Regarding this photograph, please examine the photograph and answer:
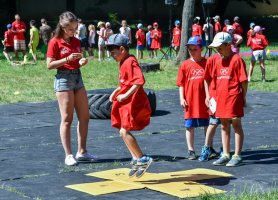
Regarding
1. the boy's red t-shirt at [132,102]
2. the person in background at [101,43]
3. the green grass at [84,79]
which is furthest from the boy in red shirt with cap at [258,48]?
the boy's red t-shirt at [132,102]

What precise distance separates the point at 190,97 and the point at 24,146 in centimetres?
269

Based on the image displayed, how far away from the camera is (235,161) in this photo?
9547mm

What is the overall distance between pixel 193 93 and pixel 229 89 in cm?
71

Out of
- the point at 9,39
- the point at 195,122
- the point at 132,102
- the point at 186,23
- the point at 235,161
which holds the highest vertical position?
the point at 132,102

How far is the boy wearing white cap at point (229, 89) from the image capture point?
9477 millimetres

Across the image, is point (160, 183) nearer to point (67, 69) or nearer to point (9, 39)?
point (67, 69)

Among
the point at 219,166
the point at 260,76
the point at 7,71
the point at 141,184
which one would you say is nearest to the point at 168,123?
the point at 219,166

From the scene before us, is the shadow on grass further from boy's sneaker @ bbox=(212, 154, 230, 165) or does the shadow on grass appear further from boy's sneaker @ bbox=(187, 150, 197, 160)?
boy's sneaker @ bbox=(187, 150, 197, 160)

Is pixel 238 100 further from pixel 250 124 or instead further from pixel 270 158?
pixel 250 124

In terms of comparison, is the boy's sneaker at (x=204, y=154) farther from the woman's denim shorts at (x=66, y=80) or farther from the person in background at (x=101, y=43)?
the person in background at (x=101, y=43)

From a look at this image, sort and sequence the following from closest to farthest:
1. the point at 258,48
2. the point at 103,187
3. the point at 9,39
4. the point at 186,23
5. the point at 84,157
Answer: the point at 103,187 → the point at 84,157 → the point at 258,48 → the point at 186,23 → the point at 9,39

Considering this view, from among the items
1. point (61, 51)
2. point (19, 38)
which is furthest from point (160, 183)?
point (19, 38)

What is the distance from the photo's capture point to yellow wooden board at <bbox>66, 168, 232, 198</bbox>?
26.7 feet

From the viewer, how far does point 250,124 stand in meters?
13.2
